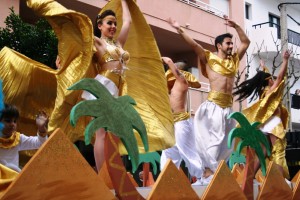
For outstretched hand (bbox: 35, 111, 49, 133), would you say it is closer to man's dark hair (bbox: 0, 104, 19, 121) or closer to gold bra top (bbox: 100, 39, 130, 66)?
man's dark hair (bbox: 0, 104, 19, 121)

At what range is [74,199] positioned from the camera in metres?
2.06

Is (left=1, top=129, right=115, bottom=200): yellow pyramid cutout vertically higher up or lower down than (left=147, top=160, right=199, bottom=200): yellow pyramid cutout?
higher up

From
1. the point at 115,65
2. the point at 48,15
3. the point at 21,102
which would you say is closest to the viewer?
the point at 48,15

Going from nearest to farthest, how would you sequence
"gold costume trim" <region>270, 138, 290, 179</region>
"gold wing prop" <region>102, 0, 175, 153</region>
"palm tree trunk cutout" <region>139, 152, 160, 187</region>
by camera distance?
"gold wing prop" <region>102, 0, 175, 153</region>, "palm tree trunk cutout" <region>139, 152, 160, 187</region>, "gold costume trim" <region>270, 138, 290, 179</region>

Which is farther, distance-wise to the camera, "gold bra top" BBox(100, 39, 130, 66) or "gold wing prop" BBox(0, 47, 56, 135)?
"gold wing prop" BBox(0, 47, 56, 135)

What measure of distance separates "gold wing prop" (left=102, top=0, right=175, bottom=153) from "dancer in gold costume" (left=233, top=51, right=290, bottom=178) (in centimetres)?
157

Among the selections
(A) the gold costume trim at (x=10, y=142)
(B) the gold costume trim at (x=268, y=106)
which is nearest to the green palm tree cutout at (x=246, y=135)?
(A) the gold costume trim at (x=10, y=142)

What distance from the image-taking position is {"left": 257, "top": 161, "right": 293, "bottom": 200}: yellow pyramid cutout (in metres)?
3.38

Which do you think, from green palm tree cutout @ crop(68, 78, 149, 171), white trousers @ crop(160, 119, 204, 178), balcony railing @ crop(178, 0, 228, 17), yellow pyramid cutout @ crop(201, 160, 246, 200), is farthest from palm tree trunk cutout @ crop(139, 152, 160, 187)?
balcony railing @ crop(178, 0, 228, 17)

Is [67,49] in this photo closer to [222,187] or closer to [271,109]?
[222,187]

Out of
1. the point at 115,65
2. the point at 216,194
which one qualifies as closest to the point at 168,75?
the point at 115,65

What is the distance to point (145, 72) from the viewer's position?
13.6 ft

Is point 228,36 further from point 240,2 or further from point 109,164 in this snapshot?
point 240,2

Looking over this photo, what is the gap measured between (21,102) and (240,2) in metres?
11.6
